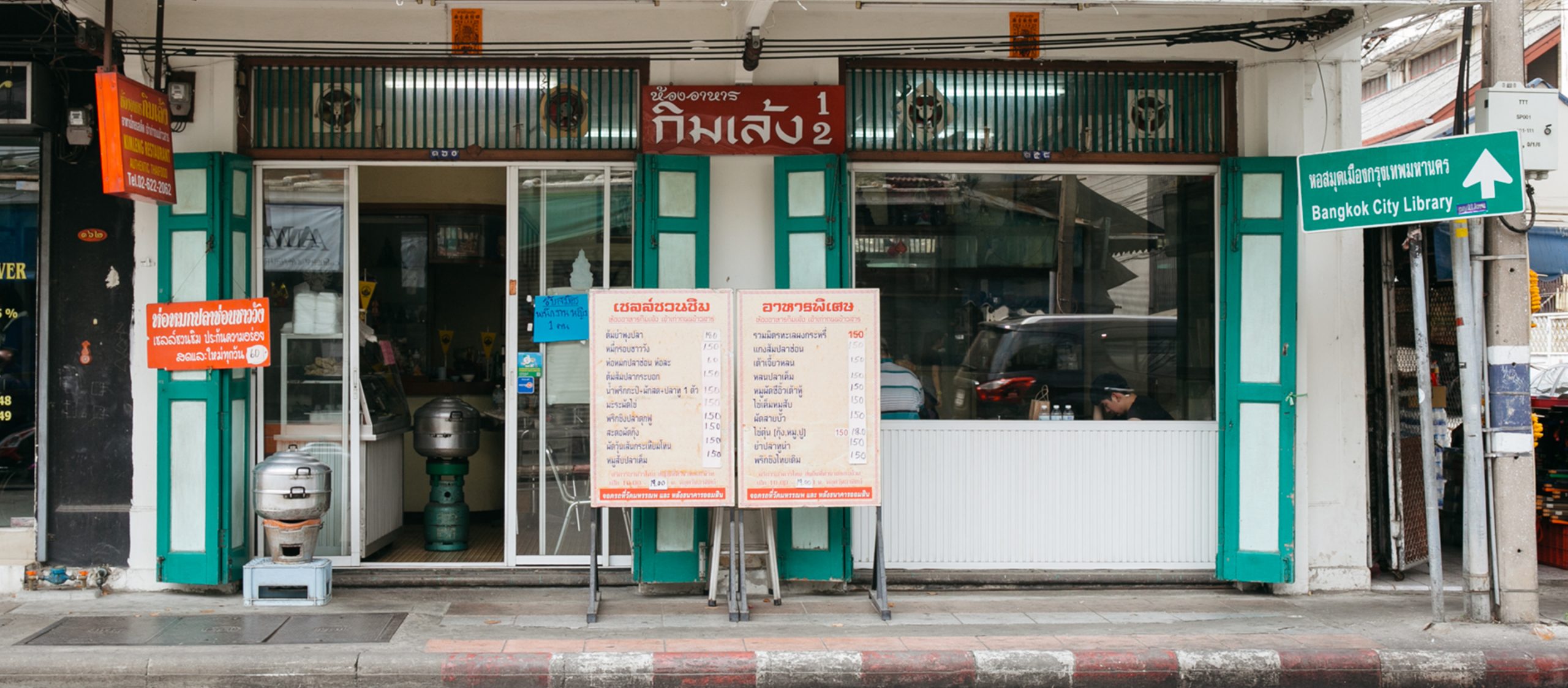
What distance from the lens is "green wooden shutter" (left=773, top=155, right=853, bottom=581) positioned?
→ 6.87 m

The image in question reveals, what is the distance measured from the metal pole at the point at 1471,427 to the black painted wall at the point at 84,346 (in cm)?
772

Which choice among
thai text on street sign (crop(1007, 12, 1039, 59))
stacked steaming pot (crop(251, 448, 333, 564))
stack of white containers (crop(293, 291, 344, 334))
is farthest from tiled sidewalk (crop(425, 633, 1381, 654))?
thai text on street sign (crop(1007, 12, 1039, 59))

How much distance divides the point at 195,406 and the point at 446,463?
172 centimetres

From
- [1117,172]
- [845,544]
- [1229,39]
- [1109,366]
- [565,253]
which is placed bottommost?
[845,544]

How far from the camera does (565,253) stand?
7188mm

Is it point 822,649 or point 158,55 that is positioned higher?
point 158,55

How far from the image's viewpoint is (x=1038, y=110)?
7.21 m

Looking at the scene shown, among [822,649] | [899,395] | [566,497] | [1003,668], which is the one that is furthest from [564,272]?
[1003,668]

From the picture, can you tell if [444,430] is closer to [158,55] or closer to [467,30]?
[467,30]

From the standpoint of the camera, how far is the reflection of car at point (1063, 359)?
735cm

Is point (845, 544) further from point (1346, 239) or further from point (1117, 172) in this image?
point (1346, 239)

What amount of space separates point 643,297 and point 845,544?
2.06 meters

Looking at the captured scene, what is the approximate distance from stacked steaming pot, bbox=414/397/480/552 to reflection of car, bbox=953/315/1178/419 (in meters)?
3.57

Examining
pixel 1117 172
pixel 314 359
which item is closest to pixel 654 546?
pixel 314 359
